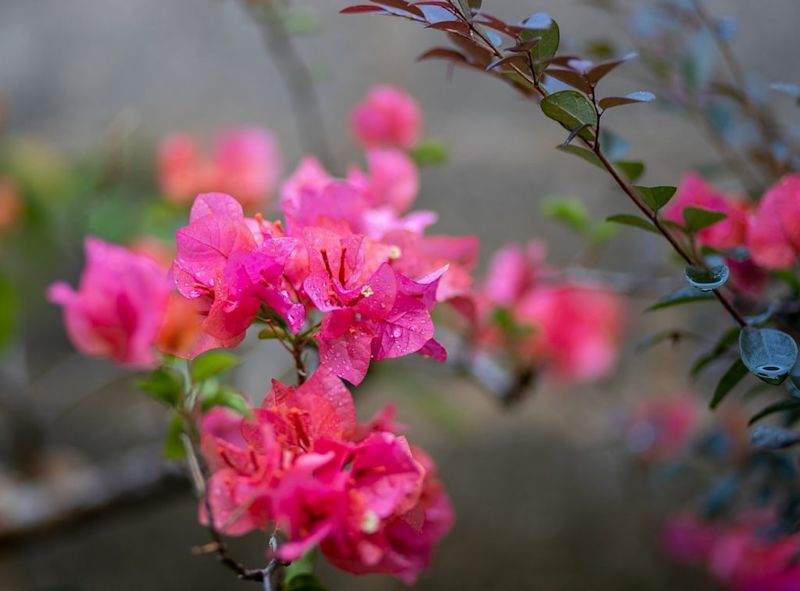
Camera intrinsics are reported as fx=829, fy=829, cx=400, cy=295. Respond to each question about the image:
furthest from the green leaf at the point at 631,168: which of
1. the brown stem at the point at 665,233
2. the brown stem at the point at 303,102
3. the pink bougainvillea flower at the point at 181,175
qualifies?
the brown stem at the point at 303,102

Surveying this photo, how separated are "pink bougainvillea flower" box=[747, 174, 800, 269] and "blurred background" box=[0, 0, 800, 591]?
530 millimetres

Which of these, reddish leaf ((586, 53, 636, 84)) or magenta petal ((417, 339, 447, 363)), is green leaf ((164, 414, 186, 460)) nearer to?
magenta petal ((417, 339, 447, 363))

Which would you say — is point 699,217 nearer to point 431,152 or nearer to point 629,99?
point 629,99

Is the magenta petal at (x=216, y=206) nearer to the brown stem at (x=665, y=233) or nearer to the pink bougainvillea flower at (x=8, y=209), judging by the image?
the brown stem at (x=665, y=233)

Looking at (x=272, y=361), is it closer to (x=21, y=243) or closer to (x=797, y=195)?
(x=21, y=243)

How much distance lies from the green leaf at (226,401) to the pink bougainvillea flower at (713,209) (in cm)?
27

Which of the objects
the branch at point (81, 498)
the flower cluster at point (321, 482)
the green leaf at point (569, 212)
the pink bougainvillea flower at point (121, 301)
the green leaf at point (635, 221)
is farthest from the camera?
the branch at point (81, 498)

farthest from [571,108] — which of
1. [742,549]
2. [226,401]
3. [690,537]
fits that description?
[690,537]

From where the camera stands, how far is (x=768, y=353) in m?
0.38

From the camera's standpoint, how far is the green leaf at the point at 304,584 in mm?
423

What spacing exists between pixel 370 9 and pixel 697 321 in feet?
3.18

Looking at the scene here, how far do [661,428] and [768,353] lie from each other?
0.70 meters

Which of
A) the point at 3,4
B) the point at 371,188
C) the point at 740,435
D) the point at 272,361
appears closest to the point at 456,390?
the point at 272,361

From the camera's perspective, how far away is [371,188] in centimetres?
58
